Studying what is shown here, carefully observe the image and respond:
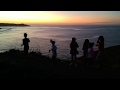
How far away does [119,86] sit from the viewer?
2.79 meters

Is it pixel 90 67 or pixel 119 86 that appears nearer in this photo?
pixel 119 86

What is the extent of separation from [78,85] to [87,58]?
7.22m
